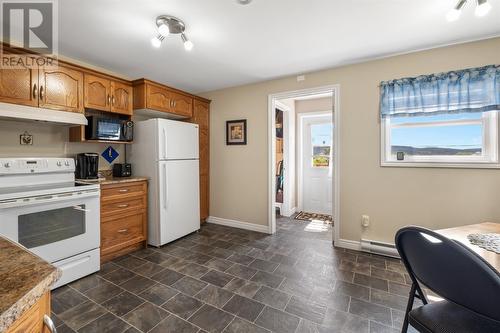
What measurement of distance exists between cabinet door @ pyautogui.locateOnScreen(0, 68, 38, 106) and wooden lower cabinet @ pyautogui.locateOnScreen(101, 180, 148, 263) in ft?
3.50

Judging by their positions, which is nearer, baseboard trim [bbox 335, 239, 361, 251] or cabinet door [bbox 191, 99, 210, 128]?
baseboard trim [bbox 335, 239, 361, 251]

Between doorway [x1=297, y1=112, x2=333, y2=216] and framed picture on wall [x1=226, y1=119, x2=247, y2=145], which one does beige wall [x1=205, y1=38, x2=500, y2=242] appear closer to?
framed picture on wall [x1=226, y1=119, x2=247, y2=145]

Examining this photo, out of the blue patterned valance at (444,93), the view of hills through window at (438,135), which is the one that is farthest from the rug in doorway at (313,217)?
the blue patterned valance at (444,93)

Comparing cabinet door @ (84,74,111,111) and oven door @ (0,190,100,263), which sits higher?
cabinet door @ (84,74,111,111)

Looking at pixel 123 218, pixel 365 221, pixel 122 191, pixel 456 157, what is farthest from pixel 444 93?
pixel 123 218

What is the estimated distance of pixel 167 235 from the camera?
9.99ft

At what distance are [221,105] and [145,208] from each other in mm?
2072

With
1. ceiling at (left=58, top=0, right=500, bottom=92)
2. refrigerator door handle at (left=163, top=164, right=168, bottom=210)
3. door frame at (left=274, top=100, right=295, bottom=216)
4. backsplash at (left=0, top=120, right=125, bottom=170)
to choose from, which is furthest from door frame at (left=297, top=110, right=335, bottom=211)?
backsplash at (left=0, top=120, right=125, bottom=170)

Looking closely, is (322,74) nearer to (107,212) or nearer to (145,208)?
(145,208)

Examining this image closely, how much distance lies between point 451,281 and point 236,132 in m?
3.21

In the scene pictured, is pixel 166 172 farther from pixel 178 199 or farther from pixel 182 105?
pixel 182 105

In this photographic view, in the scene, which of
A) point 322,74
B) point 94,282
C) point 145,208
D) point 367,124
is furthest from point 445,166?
point 94,282

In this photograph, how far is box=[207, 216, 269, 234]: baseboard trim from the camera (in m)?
3.58

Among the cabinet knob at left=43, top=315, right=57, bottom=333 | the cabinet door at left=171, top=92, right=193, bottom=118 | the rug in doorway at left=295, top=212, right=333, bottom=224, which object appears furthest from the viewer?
the rug in doorway at left=295, top=212, right=333, bottom=224
